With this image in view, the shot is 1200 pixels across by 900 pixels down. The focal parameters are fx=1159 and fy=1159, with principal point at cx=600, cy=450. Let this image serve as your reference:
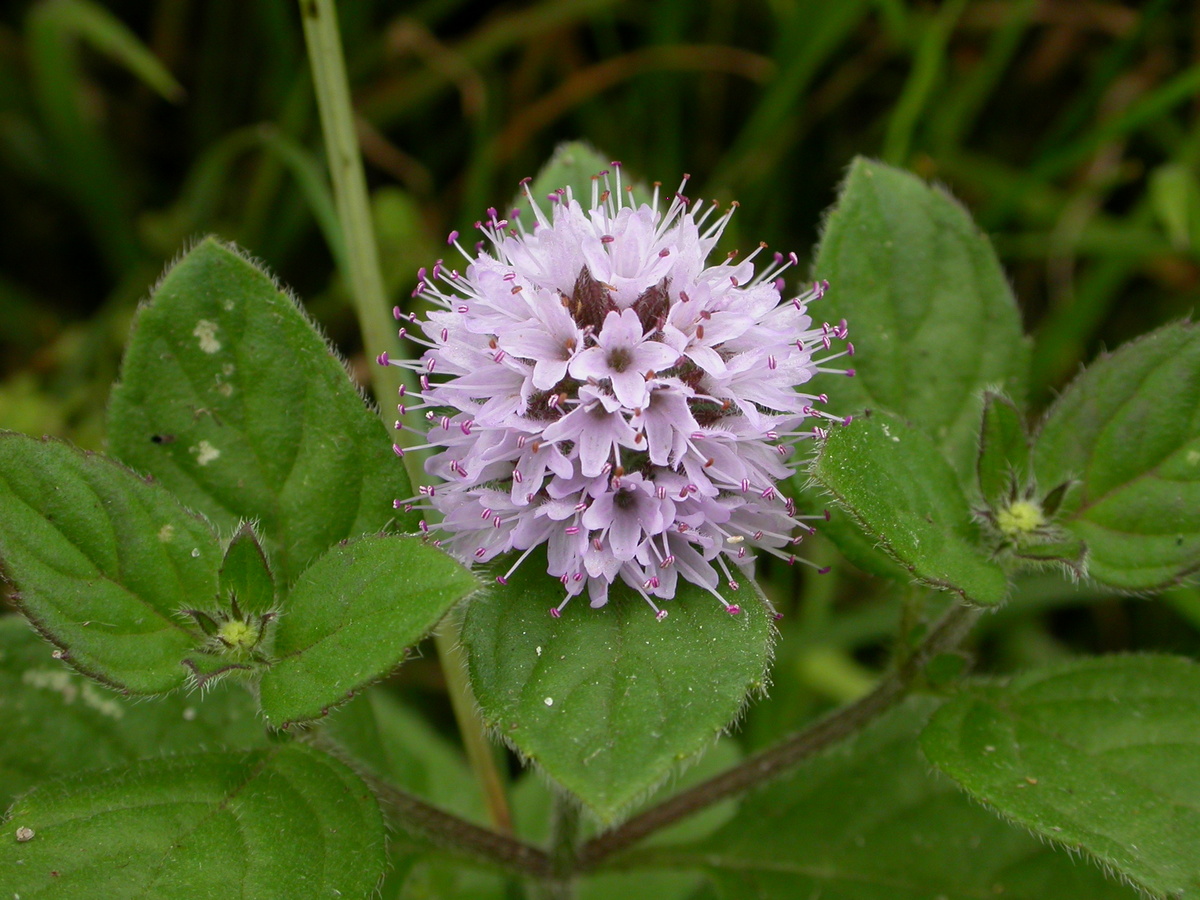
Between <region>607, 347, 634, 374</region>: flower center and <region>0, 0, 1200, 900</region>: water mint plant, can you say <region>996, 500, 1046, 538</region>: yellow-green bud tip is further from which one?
<region>607, 347, 634, 374</region>: flower center

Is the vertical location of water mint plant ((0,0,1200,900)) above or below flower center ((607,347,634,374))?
below

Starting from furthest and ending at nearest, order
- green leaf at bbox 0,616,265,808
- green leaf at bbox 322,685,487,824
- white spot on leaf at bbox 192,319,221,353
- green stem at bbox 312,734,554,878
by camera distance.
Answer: green leaf at bbox 322,685,487,824, green leaf at bbox 0,616,265,808, green stem at bbox 312,734,554,878, white spot on leaf at bbox 192,319,221,353

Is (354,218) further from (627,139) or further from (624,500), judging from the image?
(627,139)

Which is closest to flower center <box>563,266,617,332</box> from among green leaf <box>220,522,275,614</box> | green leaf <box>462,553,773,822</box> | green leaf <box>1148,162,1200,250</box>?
green leaf <box>462,553,773,822</box>

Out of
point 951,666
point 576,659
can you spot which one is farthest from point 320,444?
point 951,666

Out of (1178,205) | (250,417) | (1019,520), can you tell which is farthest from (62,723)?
(1178,205)

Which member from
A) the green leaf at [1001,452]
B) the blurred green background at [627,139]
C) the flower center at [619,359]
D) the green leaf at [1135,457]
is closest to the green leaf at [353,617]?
the flower center at [619,359]
